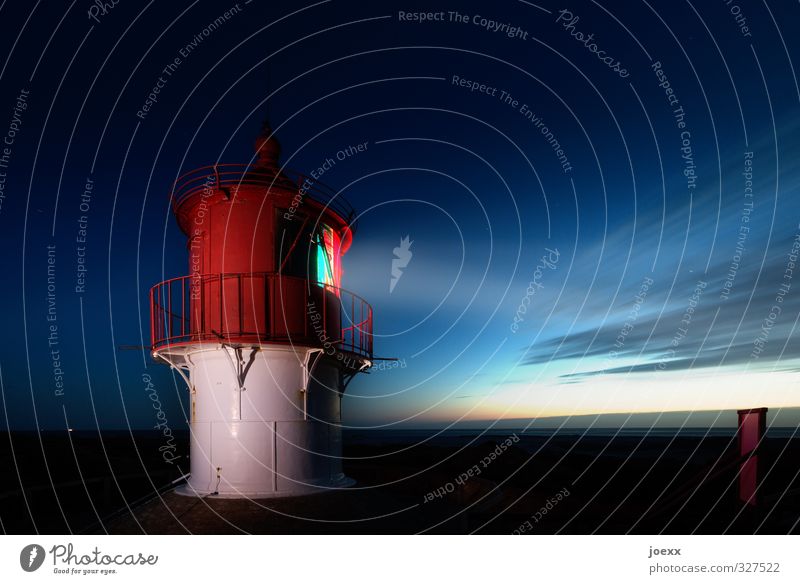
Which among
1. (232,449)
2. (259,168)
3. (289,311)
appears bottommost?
(232,449)

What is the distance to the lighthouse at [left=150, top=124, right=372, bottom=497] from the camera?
408 inches

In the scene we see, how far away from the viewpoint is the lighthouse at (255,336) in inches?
408

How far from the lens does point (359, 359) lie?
11820 mm

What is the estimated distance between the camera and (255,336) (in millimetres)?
10188

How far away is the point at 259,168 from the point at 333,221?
6.76 feet

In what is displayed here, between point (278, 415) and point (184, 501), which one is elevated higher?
point (278, 415)

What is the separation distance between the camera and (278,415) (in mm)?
10562
